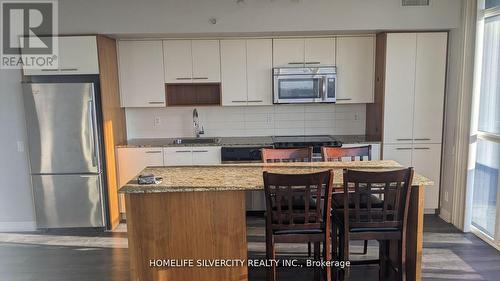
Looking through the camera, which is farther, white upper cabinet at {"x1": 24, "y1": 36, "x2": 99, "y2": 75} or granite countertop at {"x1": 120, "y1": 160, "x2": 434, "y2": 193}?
white upper cabinet at {"x1": 24, "y1": 36, "x2": 99, "y2": 75}

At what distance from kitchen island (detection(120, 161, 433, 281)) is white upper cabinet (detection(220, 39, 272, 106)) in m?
2.21

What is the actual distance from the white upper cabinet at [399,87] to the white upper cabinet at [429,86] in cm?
7

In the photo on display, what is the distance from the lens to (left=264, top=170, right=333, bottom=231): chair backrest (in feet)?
7.76

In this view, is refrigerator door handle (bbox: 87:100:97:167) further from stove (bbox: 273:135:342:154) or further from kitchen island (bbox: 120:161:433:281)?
stove (bbox: 273:135:342:154)

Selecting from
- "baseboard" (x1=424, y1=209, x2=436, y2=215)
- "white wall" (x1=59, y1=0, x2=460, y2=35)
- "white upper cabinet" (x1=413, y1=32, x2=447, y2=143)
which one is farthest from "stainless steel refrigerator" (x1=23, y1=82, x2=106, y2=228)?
"baseboard" (x1=424, y1=209, x2=436, y2=215)

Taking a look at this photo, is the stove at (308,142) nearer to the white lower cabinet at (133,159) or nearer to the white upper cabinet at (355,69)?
the white upper cabinet at (355,69)

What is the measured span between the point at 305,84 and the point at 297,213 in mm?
2552

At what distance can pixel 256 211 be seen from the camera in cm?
473

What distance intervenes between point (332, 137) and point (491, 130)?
5.86 ft

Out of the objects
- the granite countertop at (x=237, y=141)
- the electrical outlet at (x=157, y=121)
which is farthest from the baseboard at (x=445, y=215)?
the electrical outlet at (x=157, y=121)

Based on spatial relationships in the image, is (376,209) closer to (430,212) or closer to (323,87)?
(323,87)

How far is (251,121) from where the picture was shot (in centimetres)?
521

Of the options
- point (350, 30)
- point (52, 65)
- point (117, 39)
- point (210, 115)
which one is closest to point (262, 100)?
point (210, 115)

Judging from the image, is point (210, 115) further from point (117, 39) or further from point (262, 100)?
point (117, 39)
